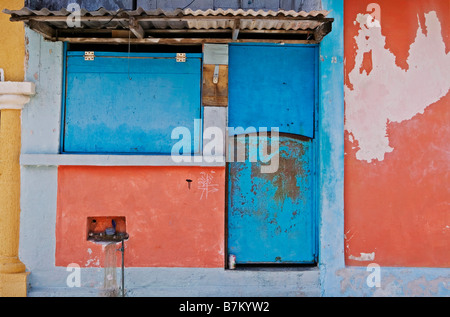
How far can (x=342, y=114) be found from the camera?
17.7ft

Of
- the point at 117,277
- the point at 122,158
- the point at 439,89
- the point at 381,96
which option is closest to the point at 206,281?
the point at 117,277

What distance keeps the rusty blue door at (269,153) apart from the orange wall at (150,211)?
0.34 m

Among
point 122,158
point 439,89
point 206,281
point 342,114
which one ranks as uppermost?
point 439,89

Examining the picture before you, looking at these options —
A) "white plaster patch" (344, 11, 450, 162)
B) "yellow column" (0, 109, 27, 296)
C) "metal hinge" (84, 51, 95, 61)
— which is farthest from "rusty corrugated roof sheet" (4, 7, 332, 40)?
"yellow column" (0, 109, 27, 296)

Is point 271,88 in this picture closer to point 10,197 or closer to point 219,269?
point 219,269

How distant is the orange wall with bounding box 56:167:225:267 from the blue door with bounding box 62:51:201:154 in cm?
38

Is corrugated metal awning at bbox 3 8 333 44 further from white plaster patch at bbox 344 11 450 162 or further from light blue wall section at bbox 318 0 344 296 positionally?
white plaster patch at bbox 344 11 450 162

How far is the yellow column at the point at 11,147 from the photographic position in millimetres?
5195

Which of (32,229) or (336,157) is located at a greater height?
(336,157)

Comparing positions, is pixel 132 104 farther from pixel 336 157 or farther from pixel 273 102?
pixel 336 157

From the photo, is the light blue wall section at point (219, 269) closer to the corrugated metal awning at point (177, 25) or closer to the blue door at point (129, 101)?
the blue door at point (129, 101)

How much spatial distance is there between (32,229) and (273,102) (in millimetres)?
3853

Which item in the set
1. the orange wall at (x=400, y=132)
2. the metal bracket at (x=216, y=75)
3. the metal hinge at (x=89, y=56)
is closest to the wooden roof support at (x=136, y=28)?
the metal hinge at (x=89, y=56)

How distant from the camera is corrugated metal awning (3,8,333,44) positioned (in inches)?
175
